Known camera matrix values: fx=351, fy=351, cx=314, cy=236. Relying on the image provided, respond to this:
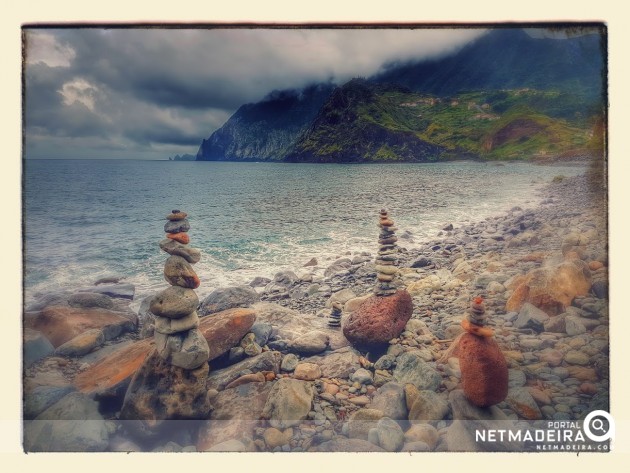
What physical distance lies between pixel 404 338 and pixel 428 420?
1101mm

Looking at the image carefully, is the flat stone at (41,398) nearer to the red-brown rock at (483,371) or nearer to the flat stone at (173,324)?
the flat stone at (173,324)

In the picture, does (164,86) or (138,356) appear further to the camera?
(164,86)

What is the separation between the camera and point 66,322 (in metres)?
4.98

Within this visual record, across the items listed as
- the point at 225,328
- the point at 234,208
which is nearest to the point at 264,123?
the point at 234,208

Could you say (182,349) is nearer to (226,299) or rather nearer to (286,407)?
(226,299)

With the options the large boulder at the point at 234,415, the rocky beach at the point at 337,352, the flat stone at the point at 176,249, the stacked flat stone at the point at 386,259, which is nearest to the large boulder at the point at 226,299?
the rocky beach at the point at 337,352

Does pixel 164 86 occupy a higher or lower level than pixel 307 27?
lower

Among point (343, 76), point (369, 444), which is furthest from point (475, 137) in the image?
point (369, 444)

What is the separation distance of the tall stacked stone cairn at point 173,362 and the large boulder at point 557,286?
4.74m

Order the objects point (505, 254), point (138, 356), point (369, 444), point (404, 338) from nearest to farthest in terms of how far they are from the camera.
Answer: point (369, 444) → point (138, 356) → point (404, 338) → point (505, 254)

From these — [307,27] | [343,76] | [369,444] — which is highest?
[307,27]

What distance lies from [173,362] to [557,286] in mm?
5449

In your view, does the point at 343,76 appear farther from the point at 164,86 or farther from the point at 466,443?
the point at 466,443

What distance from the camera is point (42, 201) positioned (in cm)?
495
